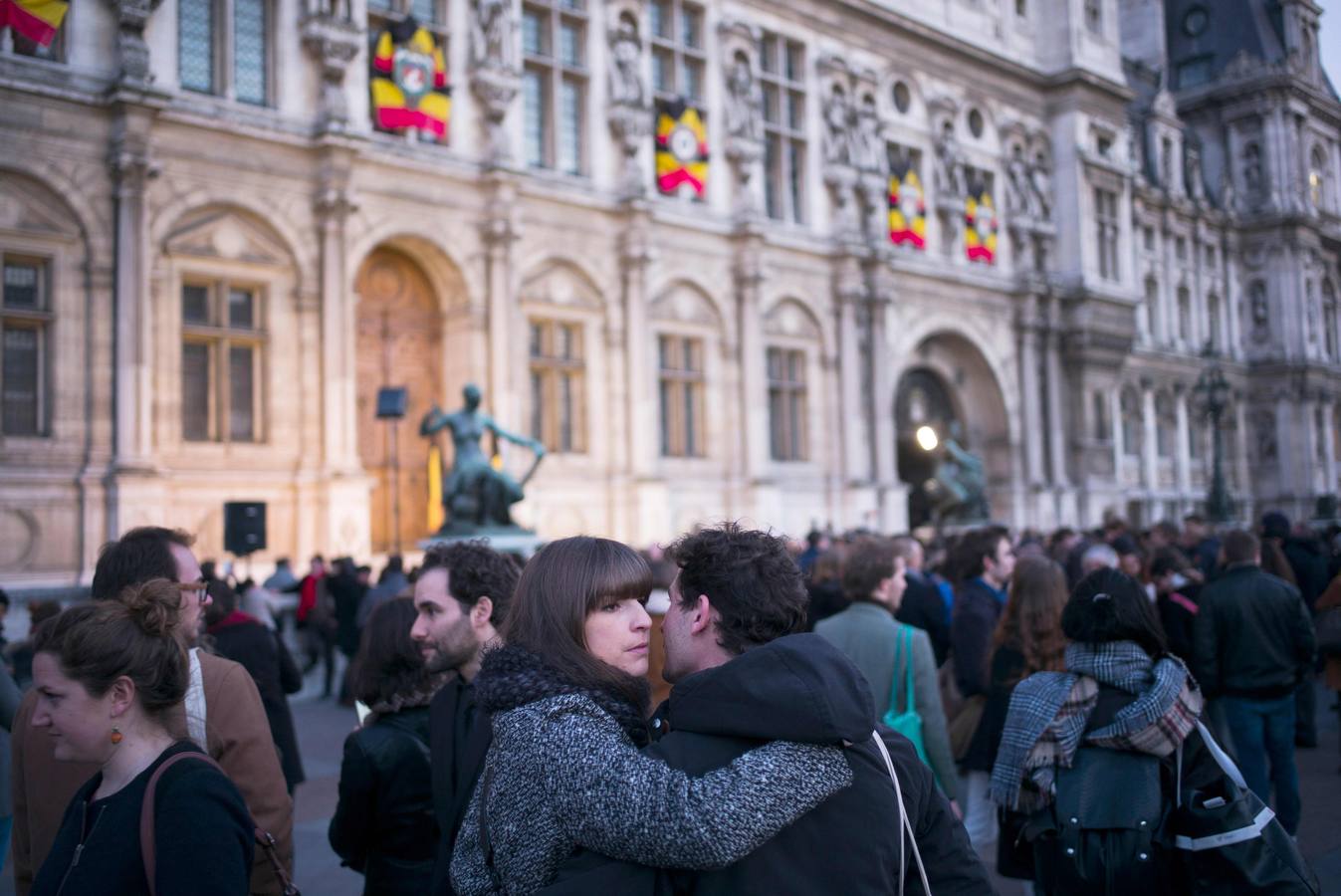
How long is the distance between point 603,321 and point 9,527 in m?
10.4

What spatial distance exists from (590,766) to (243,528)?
1267cm

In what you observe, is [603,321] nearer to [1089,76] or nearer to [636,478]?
[636,478]

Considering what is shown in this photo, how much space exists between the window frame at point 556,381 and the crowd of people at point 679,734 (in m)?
14.3

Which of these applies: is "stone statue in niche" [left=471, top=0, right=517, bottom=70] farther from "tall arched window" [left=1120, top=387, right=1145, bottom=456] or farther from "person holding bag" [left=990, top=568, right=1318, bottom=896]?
"tall arched window" [left=1120, top=387, right=1145, bottom=456]

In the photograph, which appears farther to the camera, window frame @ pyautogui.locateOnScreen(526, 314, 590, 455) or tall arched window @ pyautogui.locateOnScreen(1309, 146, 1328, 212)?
tall arched window @ pyautogui.locateOnScreen(1309, 146, 1328, 212)

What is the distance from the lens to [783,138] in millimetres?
25297

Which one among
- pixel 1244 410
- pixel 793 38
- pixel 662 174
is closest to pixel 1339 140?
pixel 1244 410

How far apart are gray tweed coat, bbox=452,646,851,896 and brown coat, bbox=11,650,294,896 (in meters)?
1.73

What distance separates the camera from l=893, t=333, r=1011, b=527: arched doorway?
96.2 ft

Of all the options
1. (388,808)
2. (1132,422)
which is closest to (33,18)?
(388,808)

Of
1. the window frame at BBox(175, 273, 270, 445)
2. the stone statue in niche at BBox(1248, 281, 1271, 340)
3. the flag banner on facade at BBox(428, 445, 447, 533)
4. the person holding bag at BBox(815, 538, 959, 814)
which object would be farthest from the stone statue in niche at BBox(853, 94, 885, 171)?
the stone statue in niche at BBox(1248, 281, 1271, 340)

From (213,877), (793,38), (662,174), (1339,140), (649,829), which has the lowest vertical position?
(213,877)

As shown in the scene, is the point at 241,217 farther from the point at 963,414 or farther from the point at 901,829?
the point at 963,414

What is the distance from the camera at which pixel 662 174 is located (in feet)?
74.5
